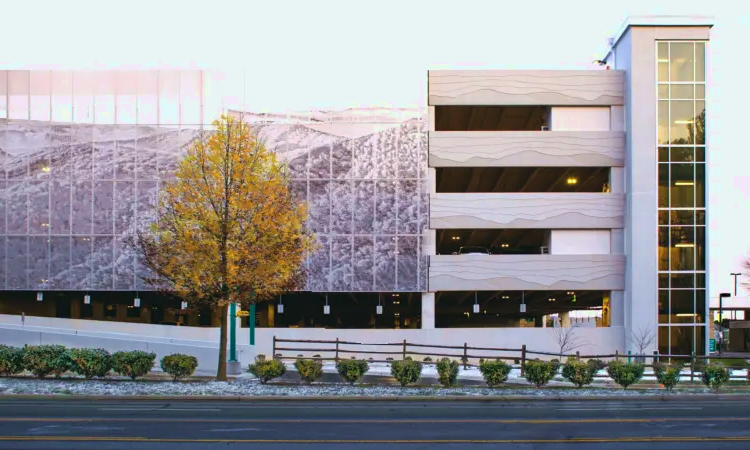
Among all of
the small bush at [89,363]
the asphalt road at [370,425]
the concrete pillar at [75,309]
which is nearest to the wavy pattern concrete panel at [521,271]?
the asphalt road at [370,425]

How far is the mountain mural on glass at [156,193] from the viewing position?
1598 inches

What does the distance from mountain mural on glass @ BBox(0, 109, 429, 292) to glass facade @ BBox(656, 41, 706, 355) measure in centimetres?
1334

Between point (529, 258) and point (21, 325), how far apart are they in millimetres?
26567

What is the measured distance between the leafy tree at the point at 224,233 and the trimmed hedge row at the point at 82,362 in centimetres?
160

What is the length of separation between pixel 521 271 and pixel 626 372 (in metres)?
16.7

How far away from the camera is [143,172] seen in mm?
40781

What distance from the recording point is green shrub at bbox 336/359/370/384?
23.9 meters

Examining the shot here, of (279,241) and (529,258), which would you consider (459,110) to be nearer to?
(529,258)

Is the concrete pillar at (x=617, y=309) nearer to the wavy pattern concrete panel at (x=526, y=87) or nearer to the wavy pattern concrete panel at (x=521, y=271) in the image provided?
the wavy pattern concrete panel at (x=521, y=271)

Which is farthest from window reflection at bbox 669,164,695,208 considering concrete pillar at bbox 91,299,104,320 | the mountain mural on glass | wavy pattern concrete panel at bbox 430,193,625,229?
concrete pillar at bbox 91,299,104,320

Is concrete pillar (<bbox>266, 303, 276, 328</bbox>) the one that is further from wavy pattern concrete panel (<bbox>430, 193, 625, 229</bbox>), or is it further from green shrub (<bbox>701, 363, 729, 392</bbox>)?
green shrub (<bbox>701, 363, 729, 392</bbox>)

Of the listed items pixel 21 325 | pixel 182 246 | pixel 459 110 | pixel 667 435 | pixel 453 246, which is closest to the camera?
pixel 667 435

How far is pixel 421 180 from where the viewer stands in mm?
40719

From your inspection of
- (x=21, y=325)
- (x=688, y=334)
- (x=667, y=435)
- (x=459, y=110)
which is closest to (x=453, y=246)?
(x=459, y=110)
